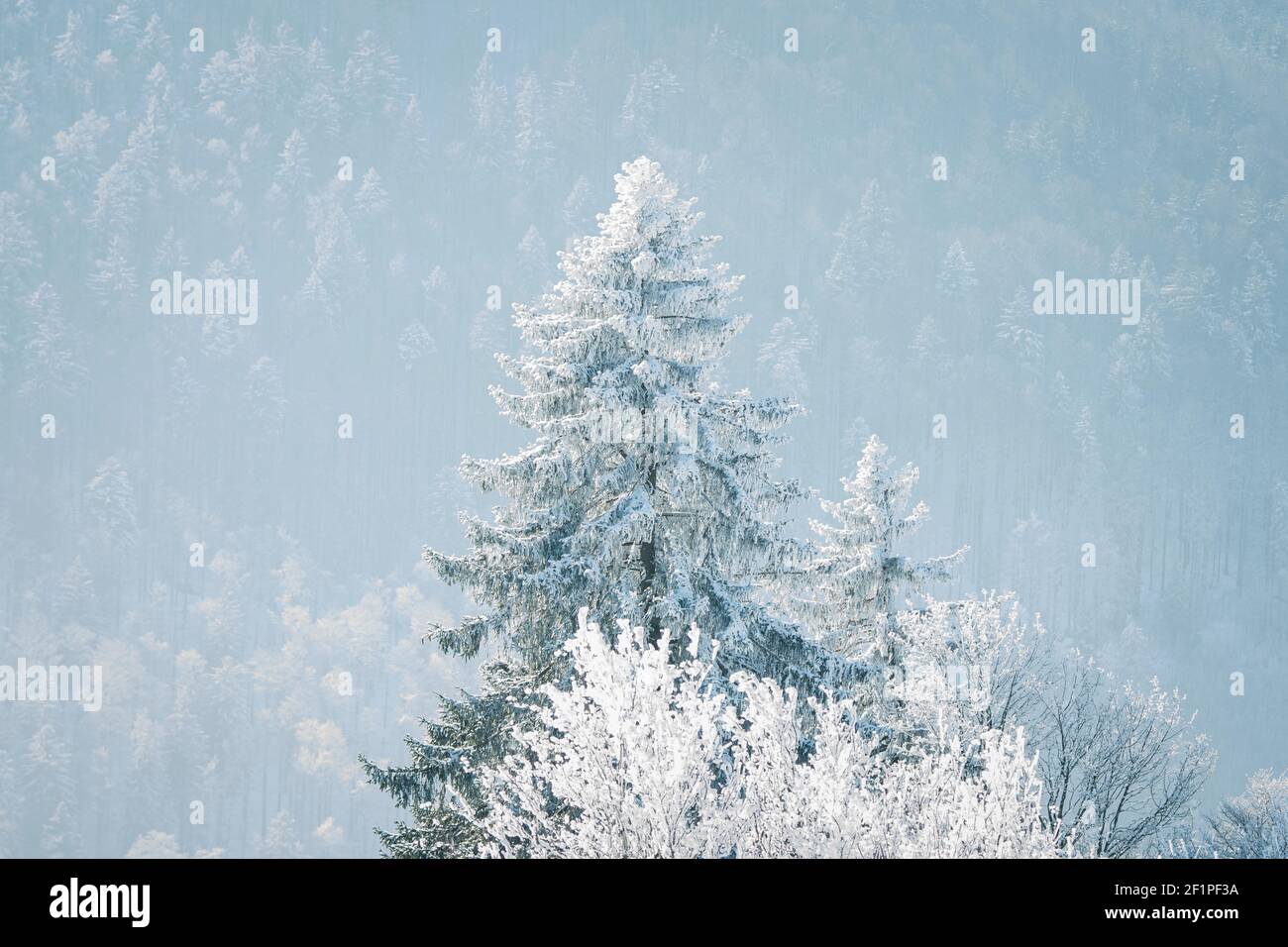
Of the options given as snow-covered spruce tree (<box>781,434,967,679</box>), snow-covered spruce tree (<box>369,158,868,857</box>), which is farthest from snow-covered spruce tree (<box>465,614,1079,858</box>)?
snow-covered spruce tree (<box>781,434,967,679</box>)

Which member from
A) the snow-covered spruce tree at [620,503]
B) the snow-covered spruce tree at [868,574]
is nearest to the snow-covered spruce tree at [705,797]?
the snow-covered spruce tree at [620,503]

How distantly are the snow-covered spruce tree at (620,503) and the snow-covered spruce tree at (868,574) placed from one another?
3.86m

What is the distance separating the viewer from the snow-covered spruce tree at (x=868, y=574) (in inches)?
794

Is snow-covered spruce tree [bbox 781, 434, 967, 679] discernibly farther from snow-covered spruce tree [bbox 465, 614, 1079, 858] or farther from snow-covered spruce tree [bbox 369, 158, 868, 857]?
snow-covered spruce tree [bbox 465, 614, 1079, 858]

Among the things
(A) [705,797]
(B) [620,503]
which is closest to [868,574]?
(B) [620,503]

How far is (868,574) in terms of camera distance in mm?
20516

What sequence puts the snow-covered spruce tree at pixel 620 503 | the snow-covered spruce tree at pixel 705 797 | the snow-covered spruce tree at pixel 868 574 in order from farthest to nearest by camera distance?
the snow-covered spruce tree at pixel 868 574, the snow-covered spruce tree at pixel 620 503, the snow-covered spruce tree at pixel 705 797

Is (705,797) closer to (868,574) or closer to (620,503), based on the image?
(620,503)

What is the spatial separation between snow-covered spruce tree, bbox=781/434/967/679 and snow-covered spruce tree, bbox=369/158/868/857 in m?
3.86

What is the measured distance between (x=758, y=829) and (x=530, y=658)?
6137 millimetres

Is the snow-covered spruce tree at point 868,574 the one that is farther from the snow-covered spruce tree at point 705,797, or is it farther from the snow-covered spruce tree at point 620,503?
the snow-covered spruce tree at point 705,797

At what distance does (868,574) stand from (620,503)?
665 cm
